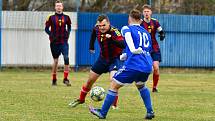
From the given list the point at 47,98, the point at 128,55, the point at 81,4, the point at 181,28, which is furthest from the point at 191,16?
the point at 128,55

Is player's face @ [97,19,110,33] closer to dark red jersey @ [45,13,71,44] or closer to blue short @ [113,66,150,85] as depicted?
blue short @ [113,66,150,85]

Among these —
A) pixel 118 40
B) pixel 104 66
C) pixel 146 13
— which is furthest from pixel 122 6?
pixel 118 40

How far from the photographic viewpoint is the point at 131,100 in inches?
518

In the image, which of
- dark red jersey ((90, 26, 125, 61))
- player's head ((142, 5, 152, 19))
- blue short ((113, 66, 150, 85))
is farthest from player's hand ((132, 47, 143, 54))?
player's head ((142, 5, 152, 19))

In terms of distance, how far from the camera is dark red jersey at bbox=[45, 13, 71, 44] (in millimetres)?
16938

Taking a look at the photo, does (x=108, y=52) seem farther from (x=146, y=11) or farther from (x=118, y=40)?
(x=146, y=11)

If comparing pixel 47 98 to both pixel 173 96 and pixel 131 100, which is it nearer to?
pixel 131 100

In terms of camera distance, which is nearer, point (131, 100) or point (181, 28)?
point (131, 100)

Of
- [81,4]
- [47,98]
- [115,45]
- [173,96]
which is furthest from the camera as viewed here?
[81,4]

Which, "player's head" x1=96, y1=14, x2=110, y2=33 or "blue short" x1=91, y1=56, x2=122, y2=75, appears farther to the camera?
"blue short" x1=91, y1=56, x2=122, y2=75

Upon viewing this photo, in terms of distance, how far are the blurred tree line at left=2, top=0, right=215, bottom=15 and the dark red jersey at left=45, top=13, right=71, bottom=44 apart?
9.21 m

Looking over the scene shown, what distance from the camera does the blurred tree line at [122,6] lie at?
2644cm

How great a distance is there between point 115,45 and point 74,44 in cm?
1397

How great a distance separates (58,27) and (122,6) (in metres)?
10.2
